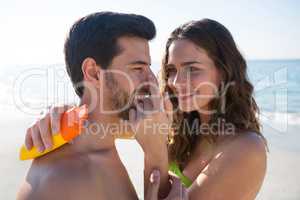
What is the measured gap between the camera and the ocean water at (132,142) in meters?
6.83

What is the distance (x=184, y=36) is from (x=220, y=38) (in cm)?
31

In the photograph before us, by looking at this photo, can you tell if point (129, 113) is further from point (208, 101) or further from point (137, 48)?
point (208, 101)

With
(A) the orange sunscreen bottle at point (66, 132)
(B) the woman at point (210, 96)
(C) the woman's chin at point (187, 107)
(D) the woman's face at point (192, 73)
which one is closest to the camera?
(A) the orange sunscreen bottle at point (66, 132)

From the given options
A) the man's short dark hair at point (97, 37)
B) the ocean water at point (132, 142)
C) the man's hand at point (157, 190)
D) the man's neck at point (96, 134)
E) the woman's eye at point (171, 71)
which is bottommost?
the ocean water at point (132, 142)

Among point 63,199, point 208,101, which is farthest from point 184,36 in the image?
point 63,199

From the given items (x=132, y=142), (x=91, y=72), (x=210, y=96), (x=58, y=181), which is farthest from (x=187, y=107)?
(x=132, y=142)

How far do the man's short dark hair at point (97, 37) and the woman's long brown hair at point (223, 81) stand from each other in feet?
2.05

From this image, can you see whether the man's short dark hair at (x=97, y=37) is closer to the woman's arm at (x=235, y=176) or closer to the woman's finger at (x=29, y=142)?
the woman's finger at (x=29, y=142)

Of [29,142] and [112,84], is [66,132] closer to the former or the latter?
[29,142]

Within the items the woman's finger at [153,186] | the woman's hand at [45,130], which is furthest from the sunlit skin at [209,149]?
the woman's hand at [45,130]

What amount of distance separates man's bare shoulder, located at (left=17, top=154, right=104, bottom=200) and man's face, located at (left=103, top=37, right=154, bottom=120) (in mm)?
607

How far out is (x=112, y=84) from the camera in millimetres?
2795

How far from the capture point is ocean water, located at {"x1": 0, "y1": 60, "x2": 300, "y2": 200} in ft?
22.4

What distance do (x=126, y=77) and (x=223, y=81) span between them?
102cm
